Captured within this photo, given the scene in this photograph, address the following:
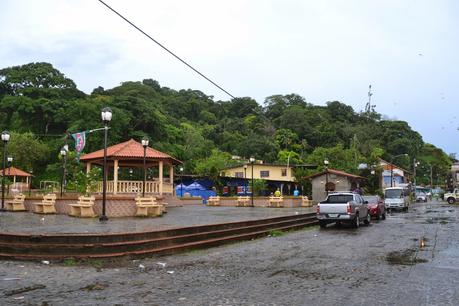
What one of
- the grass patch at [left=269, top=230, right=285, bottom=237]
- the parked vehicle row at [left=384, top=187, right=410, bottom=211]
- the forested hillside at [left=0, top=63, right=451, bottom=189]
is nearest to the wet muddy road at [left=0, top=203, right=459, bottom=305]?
the grass patch at [left=269, top=230, right=285, bottom=237]

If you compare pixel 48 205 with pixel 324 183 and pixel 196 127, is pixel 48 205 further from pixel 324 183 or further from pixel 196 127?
pixel 196 127

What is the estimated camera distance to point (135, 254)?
10.9m

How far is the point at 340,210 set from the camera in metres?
20.1

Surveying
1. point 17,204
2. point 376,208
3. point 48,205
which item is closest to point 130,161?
point 17,204

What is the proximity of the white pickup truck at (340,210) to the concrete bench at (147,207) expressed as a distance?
7.38m

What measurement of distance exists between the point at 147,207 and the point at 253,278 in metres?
11.1

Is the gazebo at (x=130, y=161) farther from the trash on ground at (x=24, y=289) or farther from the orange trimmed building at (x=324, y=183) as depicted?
the orange trimmed building at (x=324, y=183)

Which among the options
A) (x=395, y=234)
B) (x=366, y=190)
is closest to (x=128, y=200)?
(x=395, y=234)

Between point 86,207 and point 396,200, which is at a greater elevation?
point 86,207

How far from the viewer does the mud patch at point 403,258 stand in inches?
410

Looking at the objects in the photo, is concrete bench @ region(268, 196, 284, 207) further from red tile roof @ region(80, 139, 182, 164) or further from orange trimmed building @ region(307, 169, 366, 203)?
orange trimmed building @ region(307, 169, 366, 203)

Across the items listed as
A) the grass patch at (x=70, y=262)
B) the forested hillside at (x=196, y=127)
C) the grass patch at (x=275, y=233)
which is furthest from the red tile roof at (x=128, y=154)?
the forested hillside at (x=196, y=127)

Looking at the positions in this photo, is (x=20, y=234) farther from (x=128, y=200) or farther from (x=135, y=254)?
(x=128, y=200)

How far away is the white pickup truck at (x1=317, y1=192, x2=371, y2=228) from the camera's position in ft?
66.0
